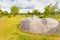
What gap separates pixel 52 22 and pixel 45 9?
77.3 feet

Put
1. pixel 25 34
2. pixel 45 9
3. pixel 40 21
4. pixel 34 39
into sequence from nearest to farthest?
pixel 34 39, pixel 25 34, pixel 40 21, pixel 45 9

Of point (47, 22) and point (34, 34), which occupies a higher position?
point (47, 22)

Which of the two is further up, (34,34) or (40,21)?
(40,21)

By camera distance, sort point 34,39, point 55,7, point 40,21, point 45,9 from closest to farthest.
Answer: point 34,39 → point 40,21 → point 45,9 → point 55,7

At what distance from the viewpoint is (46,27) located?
51.7 feet

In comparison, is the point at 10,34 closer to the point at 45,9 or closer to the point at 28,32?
the point at 28,32

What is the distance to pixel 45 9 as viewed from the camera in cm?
3966

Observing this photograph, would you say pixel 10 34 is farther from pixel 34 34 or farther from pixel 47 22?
pixel 47 22

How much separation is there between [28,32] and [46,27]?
1.82 metres

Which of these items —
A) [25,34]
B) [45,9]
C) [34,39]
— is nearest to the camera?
[34,39]

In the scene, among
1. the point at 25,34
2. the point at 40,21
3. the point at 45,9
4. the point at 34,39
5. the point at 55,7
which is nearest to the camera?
the point at 34,39

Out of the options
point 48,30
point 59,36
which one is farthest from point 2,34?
point 59,36

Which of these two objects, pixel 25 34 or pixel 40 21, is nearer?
pixel 25 34

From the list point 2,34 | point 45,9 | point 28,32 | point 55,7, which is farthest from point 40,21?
point 55,7
